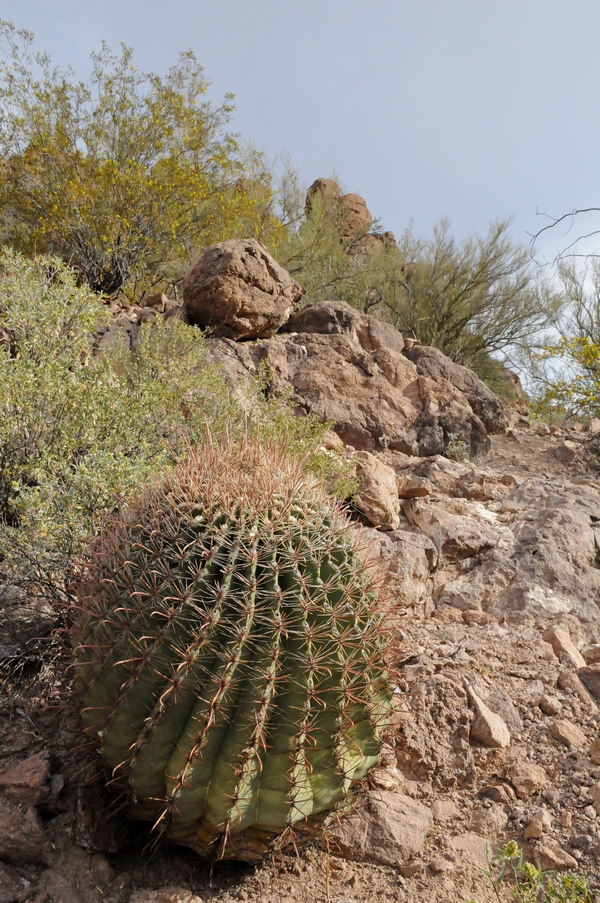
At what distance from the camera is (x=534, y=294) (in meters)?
14.4

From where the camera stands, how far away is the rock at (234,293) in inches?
302

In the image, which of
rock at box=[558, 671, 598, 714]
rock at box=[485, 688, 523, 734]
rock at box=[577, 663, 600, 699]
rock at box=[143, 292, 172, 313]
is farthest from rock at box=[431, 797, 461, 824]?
rock at box=[143, 292, 172, 313]

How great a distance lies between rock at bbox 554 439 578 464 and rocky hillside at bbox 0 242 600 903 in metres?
2.31

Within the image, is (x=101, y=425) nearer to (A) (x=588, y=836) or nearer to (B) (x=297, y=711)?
(B) (x=297, y=711)

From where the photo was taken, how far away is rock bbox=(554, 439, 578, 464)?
8505 mm

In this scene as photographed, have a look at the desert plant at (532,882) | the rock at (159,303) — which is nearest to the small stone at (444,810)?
the desert plant at (532,882)

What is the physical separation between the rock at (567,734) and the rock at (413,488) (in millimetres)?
2833

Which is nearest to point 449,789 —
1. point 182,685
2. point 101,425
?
point 182,685

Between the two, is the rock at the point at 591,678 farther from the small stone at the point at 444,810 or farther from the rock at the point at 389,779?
the rock at the point at 389,779

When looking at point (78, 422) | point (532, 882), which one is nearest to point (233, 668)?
point (532, 882)

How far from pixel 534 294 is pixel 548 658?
1223 cm

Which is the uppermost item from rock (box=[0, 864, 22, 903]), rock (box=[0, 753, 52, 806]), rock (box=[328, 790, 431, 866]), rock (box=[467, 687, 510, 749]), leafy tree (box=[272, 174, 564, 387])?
leafy tree (box=[272, 174, 564, 387])

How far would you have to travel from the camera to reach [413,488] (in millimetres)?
5832

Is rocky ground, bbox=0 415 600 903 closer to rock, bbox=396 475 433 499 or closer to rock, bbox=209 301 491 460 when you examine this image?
rock, bbox=396 475 433 499
